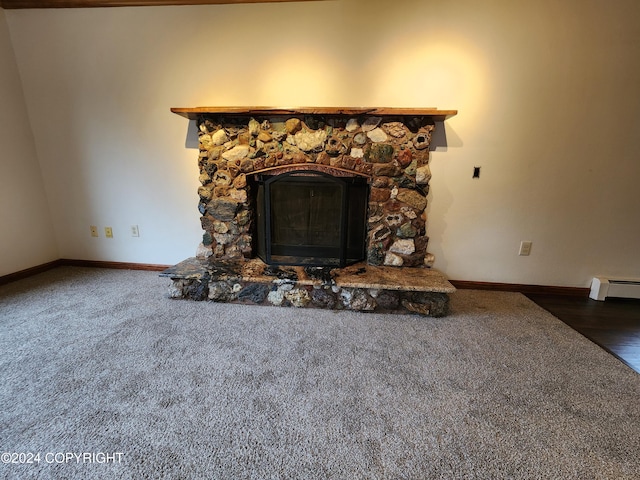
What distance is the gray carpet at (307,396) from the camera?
3.07 feet

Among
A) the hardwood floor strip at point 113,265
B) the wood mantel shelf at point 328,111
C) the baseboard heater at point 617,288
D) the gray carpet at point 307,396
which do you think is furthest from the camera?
the hardwood floor strip at point 113,265

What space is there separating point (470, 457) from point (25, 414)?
1764 mm

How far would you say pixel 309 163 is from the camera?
6.98ft

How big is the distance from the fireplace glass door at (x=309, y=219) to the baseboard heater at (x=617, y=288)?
78.6 inches

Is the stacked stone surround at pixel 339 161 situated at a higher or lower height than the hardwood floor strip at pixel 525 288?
higher

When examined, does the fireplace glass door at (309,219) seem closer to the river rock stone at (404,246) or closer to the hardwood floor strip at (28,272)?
the river rock stone at (404,246)

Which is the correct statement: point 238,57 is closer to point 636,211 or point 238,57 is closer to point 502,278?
point 502,278

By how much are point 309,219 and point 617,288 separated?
8.73 ft

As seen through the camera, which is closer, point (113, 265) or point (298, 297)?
point (298, 297)

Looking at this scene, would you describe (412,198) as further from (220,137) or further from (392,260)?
(220,137)

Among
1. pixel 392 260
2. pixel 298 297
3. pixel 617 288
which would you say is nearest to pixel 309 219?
pixel 298 297

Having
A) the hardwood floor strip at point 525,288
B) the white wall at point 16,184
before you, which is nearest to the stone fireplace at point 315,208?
the hardwood floor strip at point 525,288

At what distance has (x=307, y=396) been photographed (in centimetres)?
121

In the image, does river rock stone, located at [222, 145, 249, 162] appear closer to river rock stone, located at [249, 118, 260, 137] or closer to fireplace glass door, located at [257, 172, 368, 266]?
river rock stone, located at [249, 118, 260, 137]
